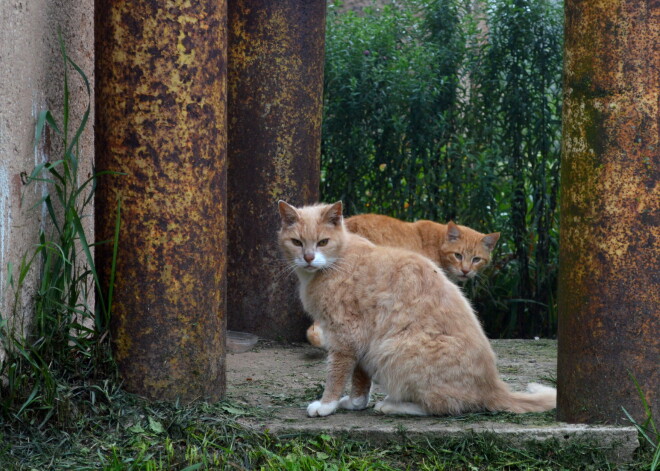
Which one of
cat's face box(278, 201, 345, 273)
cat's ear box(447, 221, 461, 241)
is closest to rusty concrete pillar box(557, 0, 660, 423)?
cat's face box(278, 201, 345, 273)

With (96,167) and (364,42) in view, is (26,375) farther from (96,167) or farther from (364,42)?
(364,42)

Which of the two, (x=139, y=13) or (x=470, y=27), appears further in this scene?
(x=470, y=27)

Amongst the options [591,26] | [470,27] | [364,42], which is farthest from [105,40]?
[470,27]

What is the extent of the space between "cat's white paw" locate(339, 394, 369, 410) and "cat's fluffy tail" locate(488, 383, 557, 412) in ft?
2.20

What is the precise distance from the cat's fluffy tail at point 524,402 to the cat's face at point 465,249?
119 inches

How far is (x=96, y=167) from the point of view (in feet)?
12.0

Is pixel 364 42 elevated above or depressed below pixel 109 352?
above

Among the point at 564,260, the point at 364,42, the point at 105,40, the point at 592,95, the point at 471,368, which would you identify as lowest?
the point at 471,368

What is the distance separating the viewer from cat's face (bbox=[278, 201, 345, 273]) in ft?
13.9

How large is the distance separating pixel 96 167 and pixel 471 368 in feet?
6.48

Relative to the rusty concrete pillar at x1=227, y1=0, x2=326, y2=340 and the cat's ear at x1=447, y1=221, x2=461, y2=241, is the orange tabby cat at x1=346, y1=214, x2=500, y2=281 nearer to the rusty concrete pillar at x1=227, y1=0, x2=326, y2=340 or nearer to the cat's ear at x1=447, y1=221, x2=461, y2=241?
the cat's ear at x1=447, y1=221, x2=461, y2=241

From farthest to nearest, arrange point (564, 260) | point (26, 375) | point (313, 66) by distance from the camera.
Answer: point (313, 66) < point (564, 260) < point (26, 375)

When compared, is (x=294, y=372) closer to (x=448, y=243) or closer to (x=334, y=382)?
(x=334, y=382)

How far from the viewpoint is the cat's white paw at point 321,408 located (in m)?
3.87
